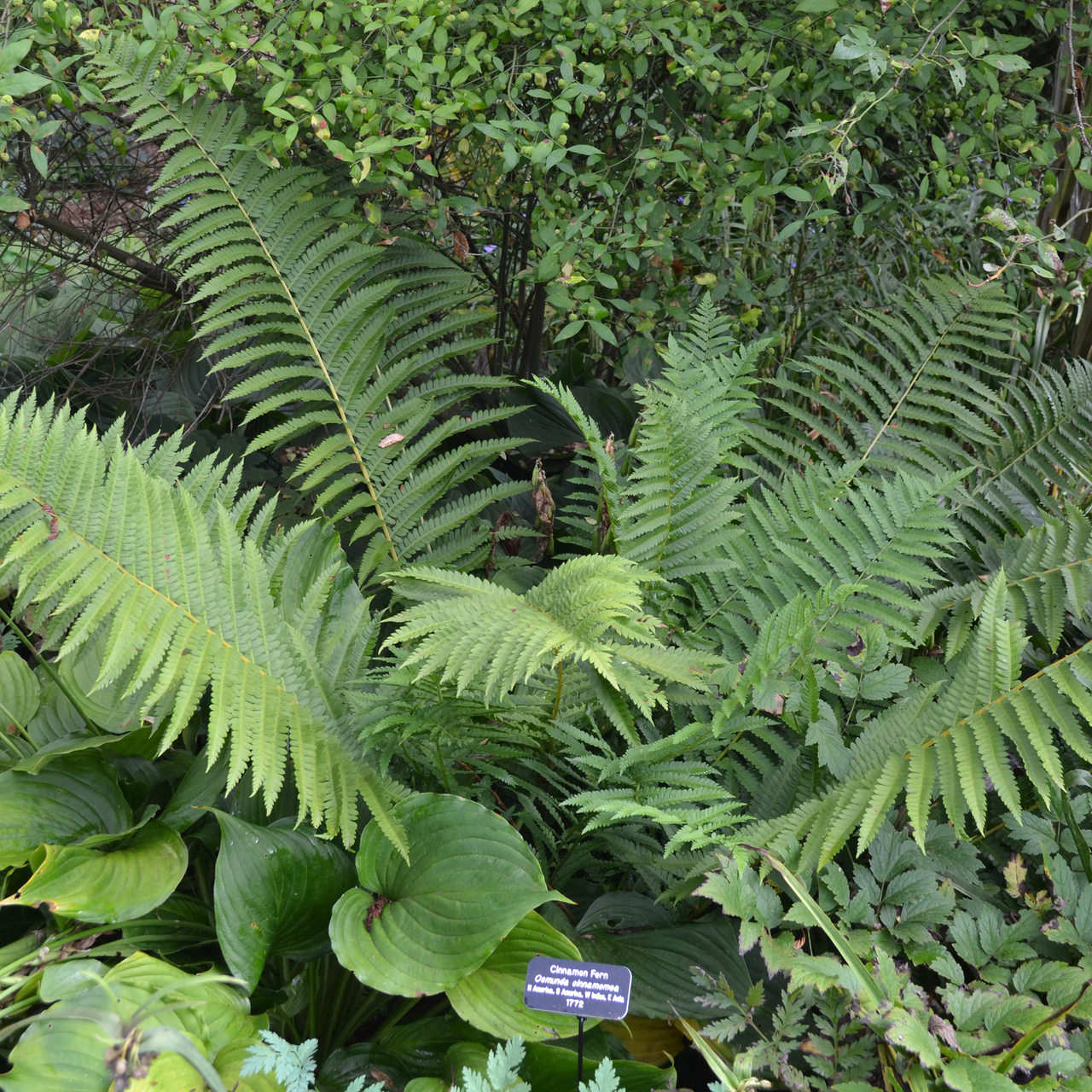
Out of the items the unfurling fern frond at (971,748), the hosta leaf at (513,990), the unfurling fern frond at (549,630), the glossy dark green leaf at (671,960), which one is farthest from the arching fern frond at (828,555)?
the hosta leaf at (513,990)

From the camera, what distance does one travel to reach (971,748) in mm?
1184

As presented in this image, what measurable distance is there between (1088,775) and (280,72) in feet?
5.82

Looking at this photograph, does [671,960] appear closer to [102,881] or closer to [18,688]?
[102,881]

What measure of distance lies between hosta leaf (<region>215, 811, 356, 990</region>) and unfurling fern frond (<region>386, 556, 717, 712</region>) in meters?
0.36

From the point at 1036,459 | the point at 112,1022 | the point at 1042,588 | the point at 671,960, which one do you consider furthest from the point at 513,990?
the point at 1036,459

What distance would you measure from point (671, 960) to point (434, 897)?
381 millimetres

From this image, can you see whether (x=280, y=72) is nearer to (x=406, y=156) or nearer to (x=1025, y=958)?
(x=406, y=156)

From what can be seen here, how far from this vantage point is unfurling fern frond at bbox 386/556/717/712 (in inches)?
42.8

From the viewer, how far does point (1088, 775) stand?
1444mm

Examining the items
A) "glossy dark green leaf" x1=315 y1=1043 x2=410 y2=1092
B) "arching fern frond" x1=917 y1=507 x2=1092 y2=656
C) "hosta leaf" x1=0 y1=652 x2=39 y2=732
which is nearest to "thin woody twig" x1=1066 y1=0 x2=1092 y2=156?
"arching fern frond" x1=917 y1=507 x2=1092 y2=656

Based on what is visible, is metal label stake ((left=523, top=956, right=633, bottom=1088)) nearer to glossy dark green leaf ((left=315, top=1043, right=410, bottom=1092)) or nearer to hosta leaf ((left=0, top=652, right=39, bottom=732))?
glossy dark green leaf ((left=315, top=1043, right=410, bottom=1092))

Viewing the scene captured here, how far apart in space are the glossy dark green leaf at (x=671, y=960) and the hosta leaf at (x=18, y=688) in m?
1.08

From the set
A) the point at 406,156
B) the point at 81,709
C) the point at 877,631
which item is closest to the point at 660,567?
the point at 877,631

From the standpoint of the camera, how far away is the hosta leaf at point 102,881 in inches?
47.3
